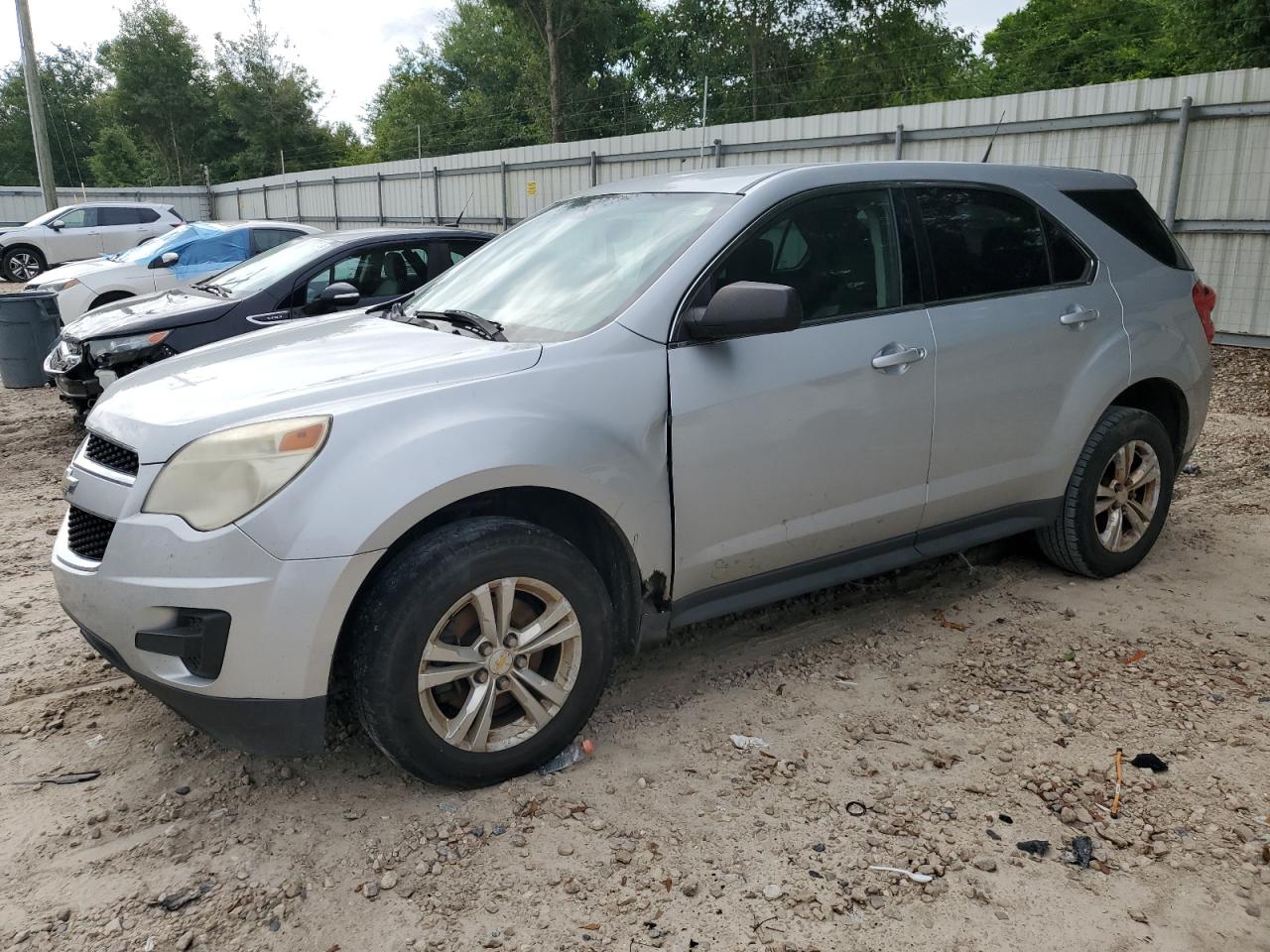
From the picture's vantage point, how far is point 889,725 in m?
3.31

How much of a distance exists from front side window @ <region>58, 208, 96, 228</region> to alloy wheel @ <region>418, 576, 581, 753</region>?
76.1ft

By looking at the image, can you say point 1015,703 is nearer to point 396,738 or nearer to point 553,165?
point 396,738

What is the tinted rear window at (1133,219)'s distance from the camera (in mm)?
4328

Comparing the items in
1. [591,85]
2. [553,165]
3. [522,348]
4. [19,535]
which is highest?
[591,85]

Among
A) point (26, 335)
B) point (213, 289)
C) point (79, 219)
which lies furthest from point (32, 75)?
point (213, 289)

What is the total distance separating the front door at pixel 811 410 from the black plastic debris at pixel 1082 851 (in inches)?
48.2

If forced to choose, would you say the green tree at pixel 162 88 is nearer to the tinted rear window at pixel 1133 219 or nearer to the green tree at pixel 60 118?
the green tree at pixel 60 118

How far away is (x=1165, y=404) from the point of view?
466 centimetres

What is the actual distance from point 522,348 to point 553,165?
53.6ft

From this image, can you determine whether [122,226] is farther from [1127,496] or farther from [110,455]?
[1127,496]

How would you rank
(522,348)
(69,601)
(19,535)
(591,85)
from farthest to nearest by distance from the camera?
(591,85) → (19,535) → (522,348) → (69,601)

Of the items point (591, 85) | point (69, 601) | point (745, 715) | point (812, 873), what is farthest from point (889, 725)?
point (591, 85)

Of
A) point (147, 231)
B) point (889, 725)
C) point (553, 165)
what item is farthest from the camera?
point (147, 231)

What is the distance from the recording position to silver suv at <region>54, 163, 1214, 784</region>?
2592 millimetres
